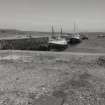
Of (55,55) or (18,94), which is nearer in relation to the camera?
(18,94)

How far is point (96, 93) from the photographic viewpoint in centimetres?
547

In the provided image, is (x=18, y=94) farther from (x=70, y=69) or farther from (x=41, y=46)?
(x=41, y=46)

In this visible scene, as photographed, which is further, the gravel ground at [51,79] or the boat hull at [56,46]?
the boat hull at [56,46]

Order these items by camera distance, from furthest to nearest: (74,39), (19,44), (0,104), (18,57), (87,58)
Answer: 1. (74,39)
2. (19,44)
3. (18,57)
4. (87,58)
5. (0,104)

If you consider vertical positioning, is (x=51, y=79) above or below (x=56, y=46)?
below

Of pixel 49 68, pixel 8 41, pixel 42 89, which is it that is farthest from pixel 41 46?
pixel 42 89

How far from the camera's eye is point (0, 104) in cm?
462

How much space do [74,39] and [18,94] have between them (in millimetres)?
41740

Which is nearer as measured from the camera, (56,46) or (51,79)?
(51,79)

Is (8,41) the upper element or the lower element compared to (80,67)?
upper

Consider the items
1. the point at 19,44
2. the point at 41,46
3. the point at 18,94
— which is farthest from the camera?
the point at 41,46

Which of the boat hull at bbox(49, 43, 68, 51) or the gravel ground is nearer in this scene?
the gravel ground

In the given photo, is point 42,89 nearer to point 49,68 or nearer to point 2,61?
point 49,68

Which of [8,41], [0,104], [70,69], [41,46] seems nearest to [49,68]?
[70,69]
